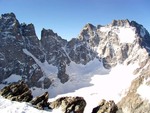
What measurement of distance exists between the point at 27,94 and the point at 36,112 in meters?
9.99

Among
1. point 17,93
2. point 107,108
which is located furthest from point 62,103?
point 17,93

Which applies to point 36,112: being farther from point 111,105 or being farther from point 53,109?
point 111,105

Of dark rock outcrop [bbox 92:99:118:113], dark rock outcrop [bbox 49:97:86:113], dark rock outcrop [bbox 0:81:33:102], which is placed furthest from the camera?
dark rock outcrop [bbox 0:81:33:102]

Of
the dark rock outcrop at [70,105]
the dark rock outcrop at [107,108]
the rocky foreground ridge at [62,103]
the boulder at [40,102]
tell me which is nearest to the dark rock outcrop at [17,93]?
the rocky foreground ridge at [62,103]

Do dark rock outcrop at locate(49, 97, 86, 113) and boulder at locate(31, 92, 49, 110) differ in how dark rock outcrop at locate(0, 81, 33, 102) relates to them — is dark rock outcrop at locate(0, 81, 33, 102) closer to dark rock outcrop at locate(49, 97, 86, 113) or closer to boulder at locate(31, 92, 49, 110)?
boulder at locate(31, 92, 49, 110)

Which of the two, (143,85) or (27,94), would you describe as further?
(143,85)

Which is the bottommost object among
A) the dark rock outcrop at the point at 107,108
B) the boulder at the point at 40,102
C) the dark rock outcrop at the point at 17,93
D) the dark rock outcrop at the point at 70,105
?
the dark rock outcrop at the point at 107,108

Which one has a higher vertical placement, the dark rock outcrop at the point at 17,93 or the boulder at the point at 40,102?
the dark rock outcrop at the point at 17,93

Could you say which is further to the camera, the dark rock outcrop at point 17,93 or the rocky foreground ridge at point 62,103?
the dark rock outcrop at point 17,93

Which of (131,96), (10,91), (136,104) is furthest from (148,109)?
(10,91)

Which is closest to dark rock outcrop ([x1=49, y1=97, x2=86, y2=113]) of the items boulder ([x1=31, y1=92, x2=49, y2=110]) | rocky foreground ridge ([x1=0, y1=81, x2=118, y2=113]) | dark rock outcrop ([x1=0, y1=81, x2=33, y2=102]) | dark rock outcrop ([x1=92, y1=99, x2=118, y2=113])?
rocky foreground ridge ([x1=0, y1=81, x2=118, y2=113])

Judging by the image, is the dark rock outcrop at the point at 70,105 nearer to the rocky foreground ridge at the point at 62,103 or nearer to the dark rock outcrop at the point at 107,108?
the rocky foreground ridge at the point at 62,103

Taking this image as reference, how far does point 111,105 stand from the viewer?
50.7 metres

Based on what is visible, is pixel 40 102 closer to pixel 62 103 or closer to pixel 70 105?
pixel 62 103
